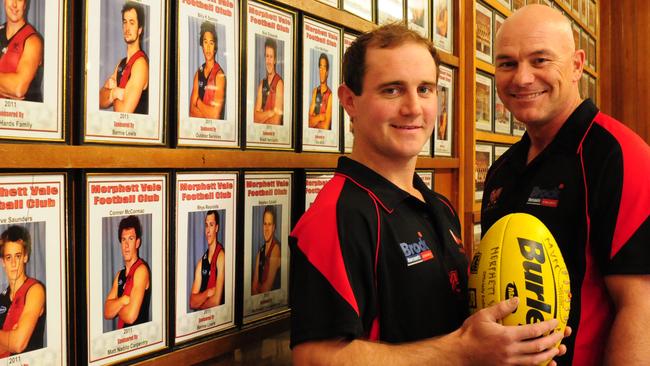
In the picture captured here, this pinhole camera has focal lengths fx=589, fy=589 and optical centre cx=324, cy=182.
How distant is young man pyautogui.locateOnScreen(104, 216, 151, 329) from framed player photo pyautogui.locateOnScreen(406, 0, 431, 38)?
1.41 meters

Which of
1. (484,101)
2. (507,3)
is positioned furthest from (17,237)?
(507,3)

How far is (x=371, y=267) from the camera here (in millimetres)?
1223

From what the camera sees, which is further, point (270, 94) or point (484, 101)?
point (484, 101)

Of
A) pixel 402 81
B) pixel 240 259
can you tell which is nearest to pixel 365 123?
pixel 402 81

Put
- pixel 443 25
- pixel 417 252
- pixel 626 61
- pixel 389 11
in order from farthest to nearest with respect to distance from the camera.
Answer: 1. pixel 626 61
2. pixel 443 25
3. pixel 389 11
4. pixel 417 252

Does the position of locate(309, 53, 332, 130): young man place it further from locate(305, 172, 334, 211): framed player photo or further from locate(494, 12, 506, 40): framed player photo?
locate(494, 12, 506, 40): framed player photo

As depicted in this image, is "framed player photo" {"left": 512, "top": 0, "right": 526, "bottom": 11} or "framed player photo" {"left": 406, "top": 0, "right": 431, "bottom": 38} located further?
"framed player photo" {"left": 512, "top": 0, "right": 526, "bottom": 11}

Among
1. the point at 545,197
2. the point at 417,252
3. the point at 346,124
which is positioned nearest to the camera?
the point at 417,252

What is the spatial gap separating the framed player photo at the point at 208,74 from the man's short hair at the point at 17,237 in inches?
16.1

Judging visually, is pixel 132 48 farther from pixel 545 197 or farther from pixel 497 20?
pixel 497 20

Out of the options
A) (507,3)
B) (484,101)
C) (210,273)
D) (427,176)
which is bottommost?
(210,273)

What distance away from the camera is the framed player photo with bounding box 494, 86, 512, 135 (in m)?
2.96

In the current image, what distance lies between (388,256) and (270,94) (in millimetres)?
623

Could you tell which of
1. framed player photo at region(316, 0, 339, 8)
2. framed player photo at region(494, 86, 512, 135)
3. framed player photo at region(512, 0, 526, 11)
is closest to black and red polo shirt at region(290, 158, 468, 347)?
framed player photo at region(316, 0, 339, 8)
